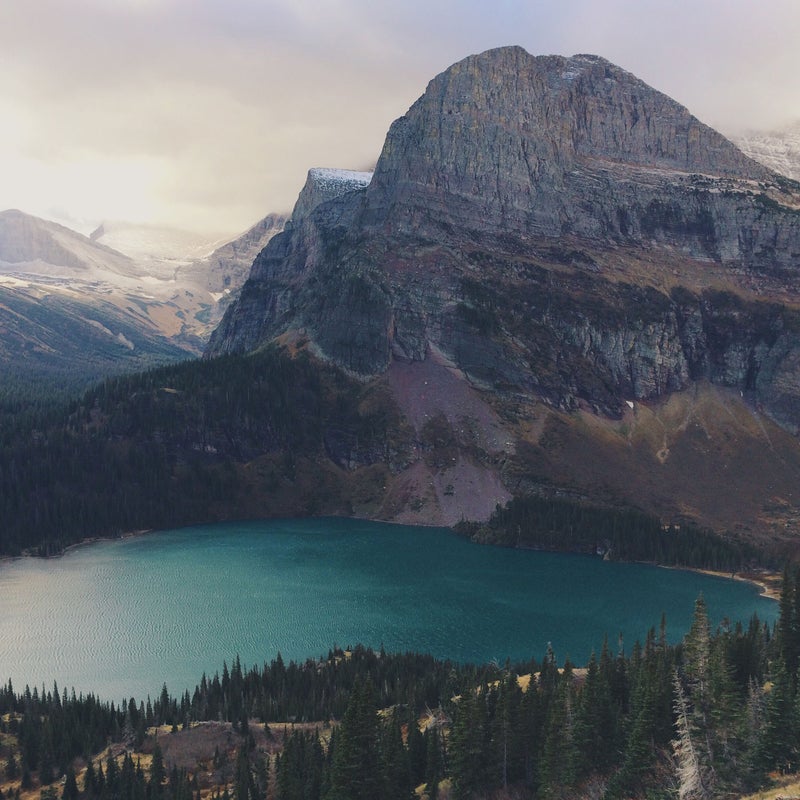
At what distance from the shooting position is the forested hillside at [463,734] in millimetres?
73062

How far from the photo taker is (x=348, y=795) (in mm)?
77562

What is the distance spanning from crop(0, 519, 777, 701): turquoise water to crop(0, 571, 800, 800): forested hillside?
20.3 metres

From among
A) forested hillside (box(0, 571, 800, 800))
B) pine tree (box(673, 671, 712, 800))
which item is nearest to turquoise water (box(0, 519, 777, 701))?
forested hillside (box(0, 571, 800, 800))

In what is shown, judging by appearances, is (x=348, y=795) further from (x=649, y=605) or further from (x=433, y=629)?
(x=649, y=605)

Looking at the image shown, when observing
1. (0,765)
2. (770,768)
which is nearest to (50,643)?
(0,765)

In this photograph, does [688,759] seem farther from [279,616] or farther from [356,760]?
[279,616]

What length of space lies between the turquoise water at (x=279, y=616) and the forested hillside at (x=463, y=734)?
66.5 ft

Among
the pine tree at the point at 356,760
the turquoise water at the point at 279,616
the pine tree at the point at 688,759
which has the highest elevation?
the pine tree at the point at 688,759

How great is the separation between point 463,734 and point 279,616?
276 feet

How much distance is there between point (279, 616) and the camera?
16162 cm

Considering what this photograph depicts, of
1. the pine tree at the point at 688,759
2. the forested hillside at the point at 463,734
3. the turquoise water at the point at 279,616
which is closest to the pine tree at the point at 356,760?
the forested hillside at the point at 463,734

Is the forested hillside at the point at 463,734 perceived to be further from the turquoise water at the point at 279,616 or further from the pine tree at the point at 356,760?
the turquoise water at the point at 279,616

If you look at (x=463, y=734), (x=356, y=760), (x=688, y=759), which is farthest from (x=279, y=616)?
(x=688, y=759)

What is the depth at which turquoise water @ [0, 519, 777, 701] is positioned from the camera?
13650cm
